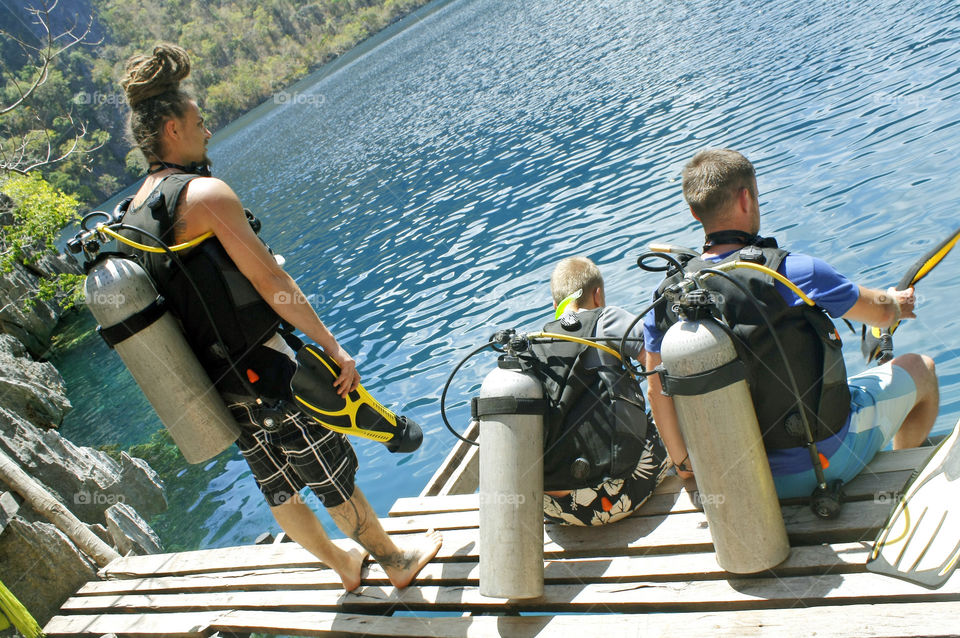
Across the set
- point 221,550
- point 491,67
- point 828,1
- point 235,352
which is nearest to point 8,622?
point 221,550

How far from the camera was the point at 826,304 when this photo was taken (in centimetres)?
273

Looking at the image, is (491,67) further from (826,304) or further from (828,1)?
A: (826,304)

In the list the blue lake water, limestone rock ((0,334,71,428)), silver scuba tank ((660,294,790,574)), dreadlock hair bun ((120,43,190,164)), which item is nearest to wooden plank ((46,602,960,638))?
silver scuba tank ((660,294,790,574))

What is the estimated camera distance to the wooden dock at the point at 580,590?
2604 mm

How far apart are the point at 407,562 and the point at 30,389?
33.0 ft

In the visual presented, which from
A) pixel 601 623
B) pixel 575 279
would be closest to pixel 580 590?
pixel 601 623

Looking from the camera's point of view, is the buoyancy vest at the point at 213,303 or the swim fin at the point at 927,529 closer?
the swim fin at the point at 927,529

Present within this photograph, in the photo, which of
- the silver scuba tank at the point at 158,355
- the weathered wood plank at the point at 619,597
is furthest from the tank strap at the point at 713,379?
the silver scuba tank at the point at 158,355

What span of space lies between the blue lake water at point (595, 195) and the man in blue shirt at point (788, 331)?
2.12 m

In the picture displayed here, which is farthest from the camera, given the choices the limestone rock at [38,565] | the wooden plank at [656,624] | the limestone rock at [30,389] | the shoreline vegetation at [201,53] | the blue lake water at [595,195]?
the shoreline vegetation at [201,53]

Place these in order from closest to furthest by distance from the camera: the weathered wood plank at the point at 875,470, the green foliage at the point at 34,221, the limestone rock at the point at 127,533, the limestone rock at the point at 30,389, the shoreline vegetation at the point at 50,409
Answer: the weathered wood plank at the point at 875,470 → the shoreline vegetation at the point at 50,409 → the limestone rock at the point at 127,533 → the limestone rock at the point at 30,389 → the green foliage at the point at 34,221

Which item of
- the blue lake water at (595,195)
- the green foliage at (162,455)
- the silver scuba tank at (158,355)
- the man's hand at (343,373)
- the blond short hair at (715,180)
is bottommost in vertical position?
the blue lake water at (595,195)

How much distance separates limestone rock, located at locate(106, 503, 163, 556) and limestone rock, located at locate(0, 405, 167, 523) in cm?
104

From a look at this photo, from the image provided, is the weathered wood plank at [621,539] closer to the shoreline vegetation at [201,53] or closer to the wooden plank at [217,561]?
the wooden plank at [217,561]
